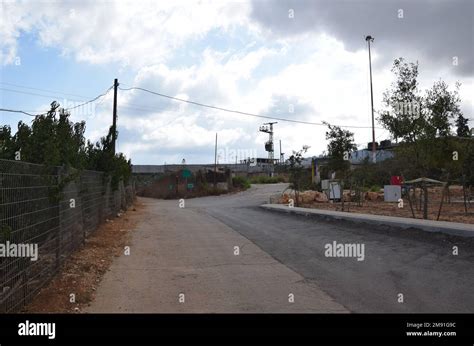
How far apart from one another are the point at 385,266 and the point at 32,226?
6361mm

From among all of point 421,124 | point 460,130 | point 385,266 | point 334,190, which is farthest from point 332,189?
point 385,266

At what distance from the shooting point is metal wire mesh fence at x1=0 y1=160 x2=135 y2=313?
632 centimetres

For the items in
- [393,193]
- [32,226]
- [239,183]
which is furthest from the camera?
[239,183]

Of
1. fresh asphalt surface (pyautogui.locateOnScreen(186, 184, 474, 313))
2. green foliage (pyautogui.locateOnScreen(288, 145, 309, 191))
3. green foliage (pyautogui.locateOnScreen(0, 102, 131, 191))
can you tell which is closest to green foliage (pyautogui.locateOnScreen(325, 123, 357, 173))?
green foliage (pyautogui.locateOnScreen(288, 145, 309, 191))

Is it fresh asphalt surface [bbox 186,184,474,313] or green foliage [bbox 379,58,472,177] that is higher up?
green foliage [bbox 379,58,472,177]

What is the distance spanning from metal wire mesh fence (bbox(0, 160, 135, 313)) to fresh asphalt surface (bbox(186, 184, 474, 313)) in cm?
434

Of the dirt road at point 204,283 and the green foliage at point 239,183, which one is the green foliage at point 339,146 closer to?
the dirt road at point 204,283

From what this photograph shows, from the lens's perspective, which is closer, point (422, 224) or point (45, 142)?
point (45, 142)

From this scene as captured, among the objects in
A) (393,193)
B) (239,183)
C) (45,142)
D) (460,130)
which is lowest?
(393,193)

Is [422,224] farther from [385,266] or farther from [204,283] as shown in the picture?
[204,283]

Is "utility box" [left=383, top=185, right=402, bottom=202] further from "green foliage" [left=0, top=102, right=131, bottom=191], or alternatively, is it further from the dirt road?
"green foliage" [left=0, top=102, right=131, bottom=191]

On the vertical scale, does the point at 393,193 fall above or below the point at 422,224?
above

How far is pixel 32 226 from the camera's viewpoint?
24.9 ft
